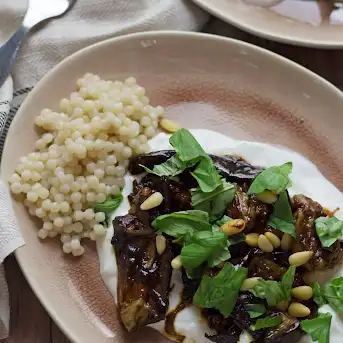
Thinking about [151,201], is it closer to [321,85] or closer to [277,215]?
[277,215]

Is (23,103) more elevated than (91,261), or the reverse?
(23,103)

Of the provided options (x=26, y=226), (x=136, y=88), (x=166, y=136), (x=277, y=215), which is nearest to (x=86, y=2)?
(x=136, y=88)

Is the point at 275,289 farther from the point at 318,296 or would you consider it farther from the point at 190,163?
the point at 190,163

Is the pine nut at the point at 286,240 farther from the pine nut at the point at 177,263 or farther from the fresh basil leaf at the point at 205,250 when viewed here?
the pine nut at the point at 177,263

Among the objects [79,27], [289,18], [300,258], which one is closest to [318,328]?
[300,258]

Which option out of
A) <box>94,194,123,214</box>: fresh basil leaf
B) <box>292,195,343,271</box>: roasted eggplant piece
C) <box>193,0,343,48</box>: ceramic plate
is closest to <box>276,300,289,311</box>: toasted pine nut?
<box>292,195,343,271</box>: roasted eggplant piece

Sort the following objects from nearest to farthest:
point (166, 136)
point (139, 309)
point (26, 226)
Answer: point (139, 309) → point (26, 226) → point (166, 136)
